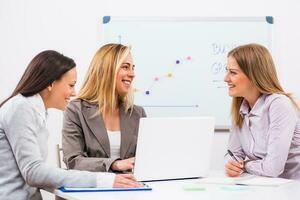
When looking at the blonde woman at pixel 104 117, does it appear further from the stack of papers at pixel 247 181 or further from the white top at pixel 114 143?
the stack of papers at pixel 247 181

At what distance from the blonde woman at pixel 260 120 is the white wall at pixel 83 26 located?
0.99 m

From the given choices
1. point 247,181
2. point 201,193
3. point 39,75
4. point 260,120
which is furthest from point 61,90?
point 260,120

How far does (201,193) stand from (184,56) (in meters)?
1.75

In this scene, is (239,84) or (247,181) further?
(239,84)

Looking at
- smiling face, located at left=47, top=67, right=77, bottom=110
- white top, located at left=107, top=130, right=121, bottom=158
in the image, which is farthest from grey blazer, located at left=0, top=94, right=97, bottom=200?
white top, located at left=107, top=130, right=121, bottom=158

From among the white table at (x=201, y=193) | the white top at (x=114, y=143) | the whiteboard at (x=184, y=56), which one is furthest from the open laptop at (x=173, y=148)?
the whiteboard at (x=184, y=56)

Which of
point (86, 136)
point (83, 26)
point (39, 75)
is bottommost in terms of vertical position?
point (86, 136)

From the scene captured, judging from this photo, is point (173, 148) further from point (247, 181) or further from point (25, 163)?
point (25, 163)

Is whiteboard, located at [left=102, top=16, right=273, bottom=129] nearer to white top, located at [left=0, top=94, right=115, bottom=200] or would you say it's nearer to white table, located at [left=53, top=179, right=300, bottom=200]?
white table, located at [left=53, top=179, right=300, bottom=200]

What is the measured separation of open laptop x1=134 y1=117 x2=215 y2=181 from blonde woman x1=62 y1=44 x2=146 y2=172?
17 cm

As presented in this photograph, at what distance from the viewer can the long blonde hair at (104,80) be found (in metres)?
2.26

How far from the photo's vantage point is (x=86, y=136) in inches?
84.7

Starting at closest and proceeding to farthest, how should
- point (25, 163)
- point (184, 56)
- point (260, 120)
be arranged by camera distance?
point (25, 163), point (260, 120), point (184, 56)

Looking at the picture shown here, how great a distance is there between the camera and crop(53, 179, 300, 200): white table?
1604mm
